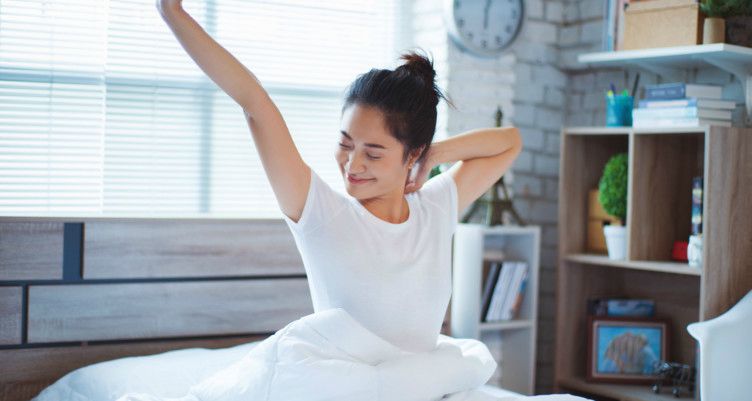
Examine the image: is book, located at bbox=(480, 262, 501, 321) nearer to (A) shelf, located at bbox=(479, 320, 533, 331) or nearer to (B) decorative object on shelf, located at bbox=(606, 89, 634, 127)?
(A) shelf, located at bbox=(479, 320, 533, 331)

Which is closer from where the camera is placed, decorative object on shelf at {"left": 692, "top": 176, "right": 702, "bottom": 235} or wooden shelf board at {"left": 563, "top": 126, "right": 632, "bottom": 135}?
decorative object on shelf at {"left": 692, "top": 176, "right": 702, "bottom": 235}

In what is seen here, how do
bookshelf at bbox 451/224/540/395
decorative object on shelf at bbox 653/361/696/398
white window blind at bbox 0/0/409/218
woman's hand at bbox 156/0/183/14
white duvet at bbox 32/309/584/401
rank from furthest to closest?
1. bookshelf at bbox 451/224/540/395
2. decorative object on shelf at bbox 653/361/696/398
3. white window blind at bbox 0/0/409/218
4. white duvet at bbox 32/309/584/401
5. woman's hand at bbox 156/0/183/14

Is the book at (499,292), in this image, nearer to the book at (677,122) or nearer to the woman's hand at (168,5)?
the book at (677,122)

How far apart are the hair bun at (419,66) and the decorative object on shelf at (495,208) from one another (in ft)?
4.56

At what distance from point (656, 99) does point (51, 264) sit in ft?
6.75

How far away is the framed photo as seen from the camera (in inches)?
127

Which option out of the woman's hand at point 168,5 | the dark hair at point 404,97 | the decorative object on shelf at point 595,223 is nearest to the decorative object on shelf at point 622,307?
the decorative object on shelf at point 595,223

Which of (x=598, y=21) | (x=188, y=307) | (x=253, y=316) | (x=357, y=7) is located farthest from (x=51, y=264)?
(x=598, y=21)

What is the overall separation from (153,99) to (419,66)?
1.43 m

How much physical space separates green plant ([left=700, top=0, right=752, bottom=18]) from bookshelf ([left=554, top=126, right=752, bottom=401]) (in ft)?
1.32

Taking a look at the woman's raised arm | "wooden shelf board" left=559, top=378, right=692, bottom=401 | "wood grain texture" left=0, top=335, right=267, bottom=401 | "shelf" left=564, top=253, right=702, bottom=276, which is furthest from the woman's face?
"wooden shelf board" left=559, top=378, right=692, bottom=401

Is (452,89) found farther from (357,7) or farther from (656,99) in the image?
(656,99)

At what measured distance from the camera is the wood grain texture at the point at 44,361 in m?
2.54

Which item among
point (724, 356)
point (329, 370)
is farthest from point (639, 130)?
point (329, 370)
